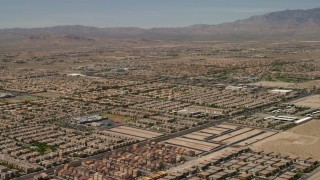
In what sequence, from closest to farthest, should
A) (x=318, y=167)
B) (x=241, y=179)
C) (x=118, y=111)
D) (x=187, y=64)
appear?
(x=241, y=179) < (x=318, y=167) < (x=118, y=111) < (x=187, y=64)

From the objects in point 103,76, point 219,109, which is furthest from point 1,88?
point 219,109

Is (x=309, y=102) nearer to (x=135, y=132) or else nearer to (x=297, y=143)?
(x=297, y=143)

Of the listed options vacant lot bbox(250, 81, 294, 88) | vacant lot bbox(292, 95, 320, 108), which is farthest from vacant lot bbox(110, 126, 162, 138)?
vacant lot bbox(250, 81, 294, 88)

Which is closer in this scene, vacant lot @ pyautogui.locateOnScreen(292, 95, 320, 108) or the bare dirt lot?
the bare dirt lot

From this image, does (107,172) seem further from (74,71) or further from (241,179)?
(74,71)

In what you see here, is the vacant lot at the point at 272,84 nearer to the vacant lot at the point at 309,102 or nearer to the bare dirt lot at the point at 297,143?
the vacant lot at the point at 309,102

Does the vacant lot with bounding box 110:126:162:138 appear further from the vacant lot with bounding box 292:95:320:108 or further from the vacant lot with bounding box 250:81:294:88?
the vacant lot with bounding box 250:81:294:88
